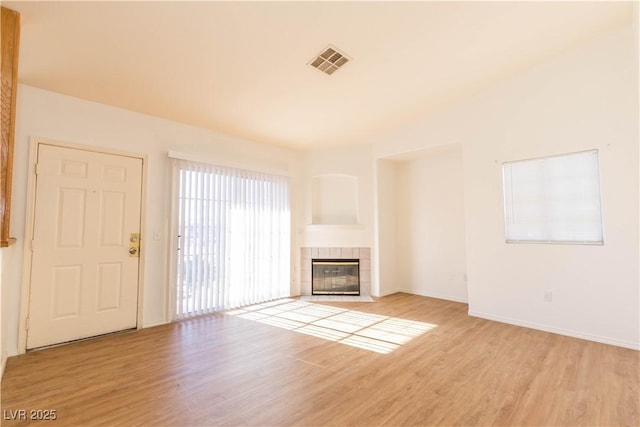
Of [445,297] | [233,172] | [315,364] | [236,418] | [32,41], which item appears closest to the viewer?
[236,418]

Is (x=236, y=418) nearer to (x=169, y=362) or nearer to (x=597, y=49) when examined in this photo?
(x=169, y=362)

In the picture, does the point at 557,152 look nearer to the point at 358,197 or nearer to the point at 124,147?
the point at 358,197

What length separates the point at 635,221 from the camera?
3.14 metres

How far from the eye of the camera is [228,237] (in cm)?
461

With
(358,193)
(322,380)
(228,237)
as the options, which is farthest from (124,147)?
(358,193)

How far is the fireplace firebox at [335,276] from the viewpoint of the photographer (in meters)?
5.66

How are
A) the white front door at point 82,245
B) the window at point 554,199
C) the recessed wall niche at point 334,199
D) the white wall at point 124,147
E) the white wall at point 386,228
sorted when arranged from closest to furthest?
the white wall at point 124,147
the white front door at point 82,245
the window at point 554,199
the white wall at point 386,228
the recessed wall niche at point 334,199

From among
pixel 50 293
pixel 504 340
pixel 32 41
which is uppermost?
pixel 32 41

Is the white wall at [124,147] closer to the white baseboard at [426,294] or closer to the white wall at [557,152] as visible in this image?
the white baseboard at [426,294]

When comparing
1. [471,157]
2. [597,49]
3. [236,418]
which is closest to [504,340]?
[471,157]

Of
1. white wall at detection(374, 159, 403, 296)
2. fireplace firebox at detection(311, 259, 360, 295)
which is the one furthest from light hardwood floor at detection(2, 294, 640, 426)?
fireplace firebox at detection(311, 259, 360, 295)

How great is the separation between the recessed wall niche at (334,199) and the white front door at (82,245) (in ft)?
10.3

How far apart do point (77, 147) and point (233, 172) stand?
75.7 inches

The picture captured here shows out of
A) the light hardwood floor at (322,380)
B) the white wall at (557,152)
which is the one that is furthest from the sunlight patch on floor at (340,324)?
the white wall at (557,152)
